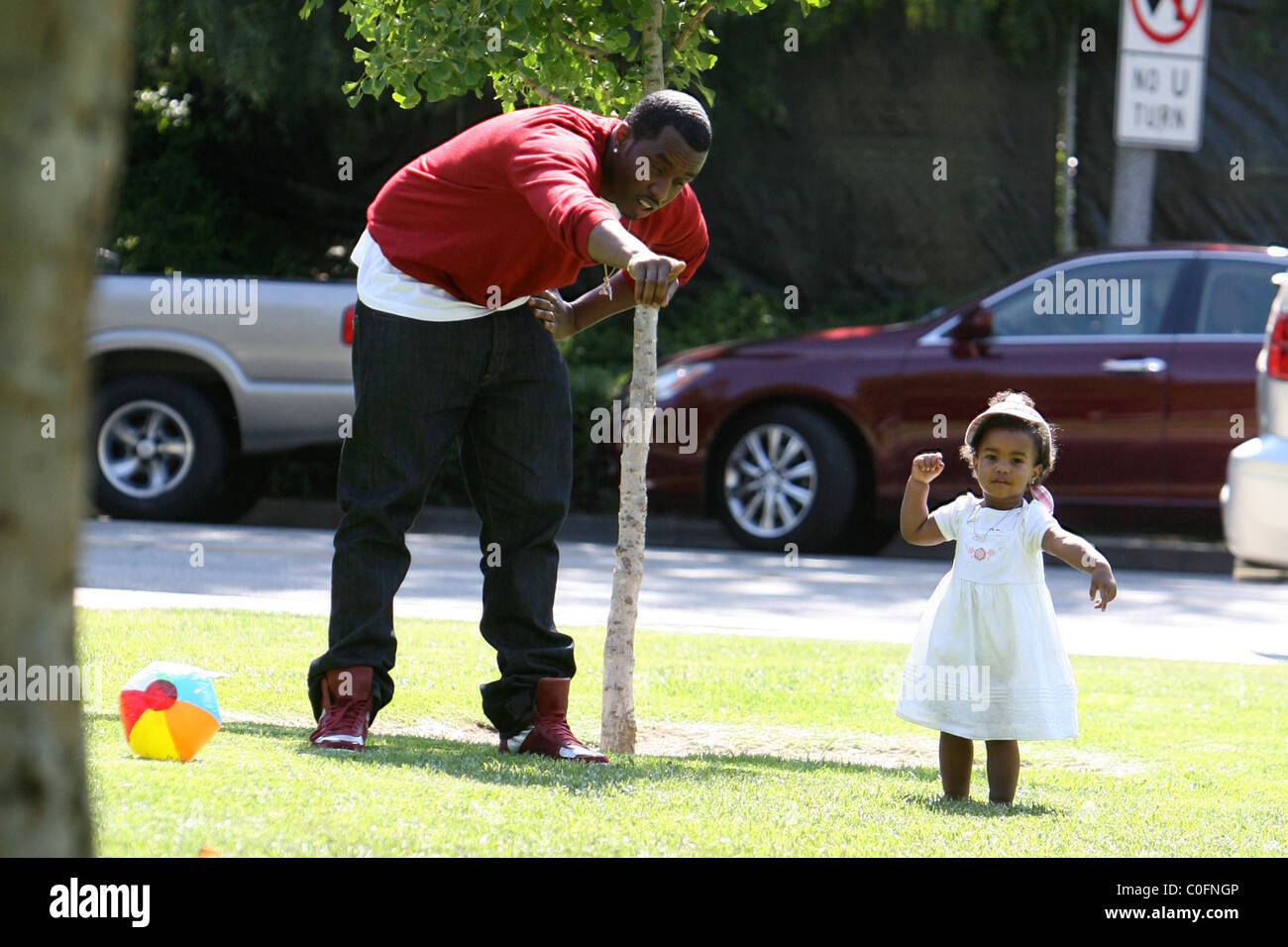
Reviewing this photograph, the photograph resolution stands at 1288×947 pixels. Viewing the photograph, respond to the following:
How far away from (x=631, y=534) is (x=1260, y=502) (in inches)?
108

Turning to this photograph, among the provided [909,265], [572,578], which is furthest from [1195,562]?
[909,265]

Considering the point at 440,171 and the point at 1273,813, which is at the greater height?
the point at 440,171

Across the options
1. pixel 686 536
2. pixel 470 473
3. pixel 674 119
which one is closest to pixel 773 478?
pixel 686 536

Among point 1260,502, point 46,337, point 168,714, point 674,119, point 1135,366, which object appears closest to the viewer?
point 46,337

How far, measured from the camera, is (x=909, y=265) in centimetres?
1641

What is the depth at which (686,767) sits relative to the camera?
15.1 ft

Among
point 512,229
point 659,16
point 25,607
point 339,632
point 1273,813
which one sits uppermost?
point 659,16

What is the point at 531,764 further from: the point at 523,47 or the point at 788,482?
the point at 788,482

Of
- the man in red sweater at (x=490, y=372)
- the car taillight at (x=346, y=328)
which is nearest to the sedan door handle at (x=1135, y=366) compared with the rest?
the car taillight at (x=346, y=328)

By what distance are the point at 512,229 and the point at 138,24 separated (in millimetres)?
9772

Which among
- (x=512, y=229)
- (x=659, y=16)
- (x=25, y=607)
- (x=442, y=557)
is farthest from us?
(x=442, y=557)

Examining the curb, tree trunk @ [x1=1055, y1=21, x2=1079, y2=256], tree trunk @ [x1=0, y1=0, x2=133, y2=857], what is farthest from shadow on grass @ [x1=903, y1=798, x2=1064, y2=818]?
tree trunk @ [x1=1055, y1=21, x2=1079, y2=256]

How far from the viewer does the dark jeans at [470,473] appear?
173 inches
